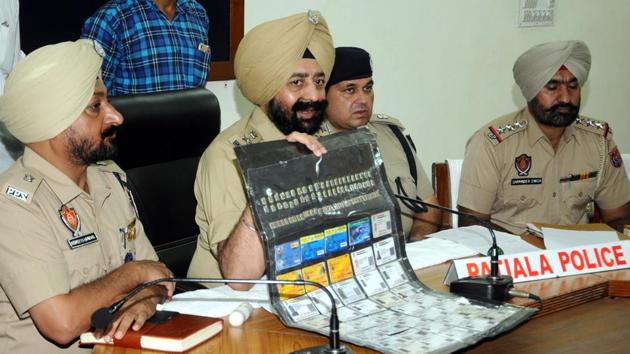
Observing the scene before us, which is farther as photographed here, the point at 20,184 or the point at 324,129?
the point at 324,129

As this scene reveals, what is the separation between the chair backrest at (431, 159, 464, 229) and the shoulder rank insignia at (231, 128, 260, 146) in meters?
0.88

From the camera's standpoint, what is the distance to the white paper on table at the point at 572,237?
2582 millimetres

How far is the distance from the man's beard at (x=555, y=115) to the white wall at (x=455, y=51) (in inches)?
46.5

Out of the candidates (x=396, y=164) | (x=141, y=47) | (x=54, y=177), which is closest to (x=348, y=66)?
(x=396, y=164)

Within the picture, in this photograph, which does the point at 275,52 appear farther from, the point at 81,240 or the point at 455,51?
the point at 455,51

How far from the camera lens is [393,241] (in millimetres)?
2197

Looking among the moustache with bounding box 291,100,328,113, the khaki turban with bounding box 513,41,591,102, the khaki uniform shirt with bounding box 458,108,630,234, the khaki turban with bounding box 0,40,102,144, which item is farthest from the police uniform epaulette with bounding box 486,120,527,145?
the khaki turban with bounding box 0,40,102,144

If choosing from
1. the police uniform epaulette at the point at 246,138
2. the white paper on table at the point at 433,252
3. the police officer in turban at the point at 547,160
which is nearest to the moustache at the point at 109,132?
the police uniform epaulette at the point at 246,138

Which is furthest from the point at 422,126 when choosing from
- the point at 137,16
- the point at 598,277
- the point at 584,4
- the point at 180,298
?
the point at 180,298

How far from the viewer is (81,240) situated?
227 centimetres

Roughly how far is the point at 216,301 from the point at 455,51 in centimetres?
311

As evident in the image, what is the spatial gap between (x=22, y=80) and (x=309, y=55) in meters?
0.91

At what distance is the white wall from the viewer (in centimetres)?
452

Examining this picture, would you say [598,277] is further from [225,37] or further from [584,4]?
[584,4]
